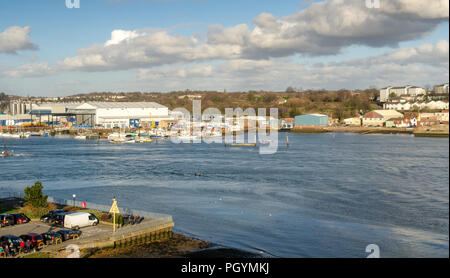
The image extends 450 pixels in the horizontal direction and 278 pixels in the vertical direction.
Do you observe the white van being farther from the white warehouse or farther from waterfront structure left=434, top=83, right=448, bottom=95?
waterfront structure left=434, top=83, right=448, bottom=95

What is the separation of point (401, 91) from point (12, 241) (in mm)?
55392

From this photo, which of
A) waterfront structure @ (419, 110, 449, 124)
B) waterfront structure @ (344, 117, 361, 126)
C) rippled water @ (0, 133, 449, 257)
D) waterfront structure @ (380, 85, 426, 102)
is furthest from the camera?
waterfront structure @ (380, 85, 426, 102)

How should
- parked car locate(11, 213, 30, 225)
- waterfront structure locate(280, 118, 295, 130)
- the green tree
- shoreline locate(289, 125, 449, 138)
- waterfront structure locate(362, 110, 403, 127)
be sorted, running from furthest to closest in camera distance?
waterfront structure locate(280, 118, 295, 130) → waterfront structure locate(362, 110, 403, 127) → shoreline locate(289, 125, 449, 138) → the green tree → parked car locate(11, 213, 30, 225)

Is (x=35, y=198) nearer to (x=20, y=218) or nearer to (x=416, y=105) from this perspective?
(x=20, y=218)

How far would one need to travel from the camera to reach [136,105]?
1490 inches

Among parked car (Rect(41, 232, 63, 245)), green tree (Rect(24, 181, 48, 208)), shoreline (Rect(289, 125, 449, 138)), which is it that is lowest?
parked car (Rect(41, 232, 63, 245))

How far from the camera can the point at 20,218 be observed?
6.38m

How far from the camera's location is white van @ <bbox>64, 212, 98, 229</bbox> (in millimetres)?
6055

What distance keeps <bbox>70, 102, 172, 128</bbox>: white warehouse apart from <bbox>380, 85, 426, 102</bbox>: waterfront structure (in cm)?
3004

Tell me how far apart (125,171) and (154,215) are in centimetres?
754

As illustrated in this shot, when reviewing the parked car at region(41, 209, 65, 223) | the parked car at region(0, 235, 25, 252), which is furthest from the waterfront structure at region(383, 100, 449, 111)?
the parked car at region(0, 235, 25, 252)

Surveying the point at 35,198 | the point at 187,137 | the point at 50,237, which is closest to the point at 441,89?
the point at 187,137
